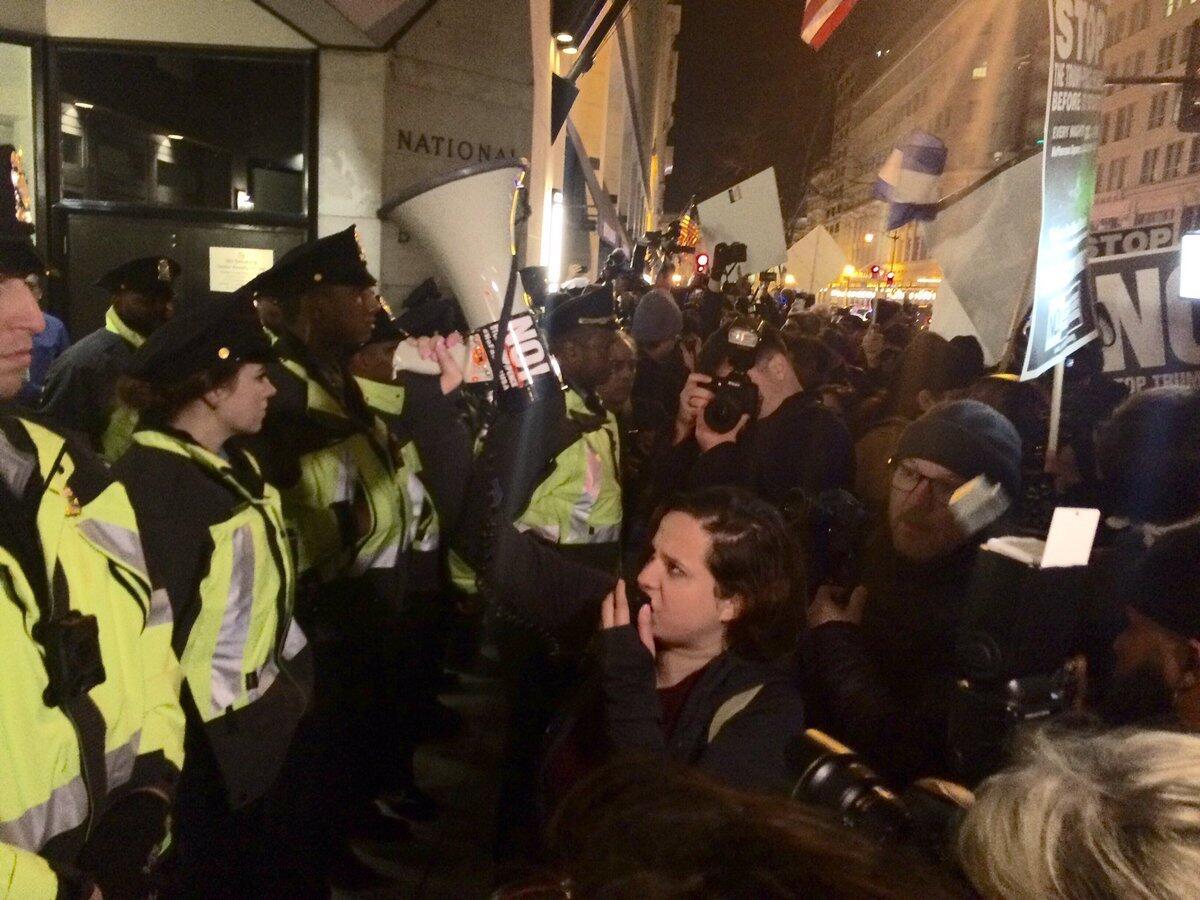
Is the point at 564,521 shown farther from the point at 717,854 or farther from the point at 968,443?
the point at 717,854

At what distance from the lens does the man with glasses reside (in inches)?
86.4

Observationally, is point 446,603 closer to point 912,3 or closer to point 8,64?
point 8,64

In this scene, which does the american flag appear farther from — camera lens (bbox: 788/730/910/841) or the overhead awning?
camera lens (bbox: 788/730/910/841)

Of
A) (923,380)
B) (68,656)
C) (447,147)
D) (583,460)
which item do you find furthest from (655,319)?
(68,656)

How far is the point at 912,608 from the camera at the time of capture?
8.39 feet

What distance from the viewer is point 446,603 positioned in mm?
4043

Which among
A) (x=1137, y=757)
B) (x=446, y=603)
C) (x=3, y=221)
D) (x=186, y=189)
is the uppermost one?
(x=186, y=189)

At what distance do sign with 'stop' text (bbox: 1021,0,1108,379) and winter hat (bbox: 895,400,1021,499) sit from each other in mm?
1156

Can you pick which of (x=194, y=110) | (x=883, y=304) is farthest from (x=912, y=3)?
(x=194, y=110)

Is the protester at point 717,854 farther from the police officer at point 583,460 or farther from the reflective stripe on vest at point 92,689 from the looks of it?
the police officer at point 583,460

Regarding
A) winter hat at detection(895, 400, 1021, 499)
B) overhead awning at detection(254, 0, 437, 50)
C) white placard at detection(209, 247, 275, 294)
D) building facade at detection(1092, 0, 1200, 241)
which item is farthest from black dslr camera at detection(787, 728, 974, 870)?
building facade at detection(1092, 0, 1200, 241)

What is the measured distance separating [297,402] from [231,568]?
1011 mm

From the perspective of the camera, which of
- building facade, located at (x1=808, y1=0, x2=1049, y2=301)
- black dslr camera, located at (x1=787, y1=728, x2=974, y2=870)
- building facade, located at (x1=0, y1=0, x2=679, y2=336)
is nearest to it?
black dslr camera, located at (x1=787, y1=728, x2=974, y2=870)

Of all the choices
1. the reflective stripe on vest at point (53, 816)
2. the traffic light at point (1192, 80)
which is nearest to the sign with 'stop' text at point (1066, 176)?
the reflective stripe on vest at point (53, 816)
